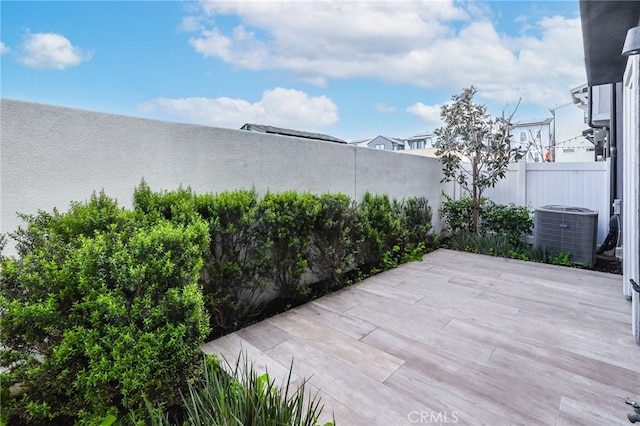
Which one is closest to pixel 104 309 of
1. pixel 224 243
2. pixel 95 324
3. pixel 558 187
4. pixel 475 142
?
pixel 95 324

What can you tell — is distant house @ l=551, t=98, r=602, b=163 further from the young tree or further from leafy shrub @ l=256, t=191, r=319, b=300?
leafy shrub @ l=256, t=191, r=319, b=300

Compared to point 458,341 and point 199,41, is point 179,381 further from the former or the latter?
point 199,41

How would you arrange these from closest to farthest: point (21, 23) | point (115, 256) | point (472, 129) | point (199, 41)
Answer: point (115, 256), point (21, 23), point (199, 41), point (472, 129)

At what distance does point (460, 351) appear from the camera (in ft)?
8.23

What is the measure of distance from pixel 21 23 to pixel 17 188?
1479mm

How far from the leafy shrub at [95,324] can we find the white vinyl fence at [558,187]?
6551mm

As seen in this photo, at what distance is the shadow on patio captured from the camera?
1.90 metres

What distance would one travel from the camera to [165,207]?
2475mm

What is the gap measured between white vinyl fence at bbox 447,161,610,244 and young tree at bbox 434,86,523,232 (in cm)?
34

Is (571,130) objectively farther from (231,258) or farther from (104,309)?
(104,309)

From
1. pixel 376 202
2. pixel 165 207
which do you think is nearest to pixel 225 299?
pixel 165 207

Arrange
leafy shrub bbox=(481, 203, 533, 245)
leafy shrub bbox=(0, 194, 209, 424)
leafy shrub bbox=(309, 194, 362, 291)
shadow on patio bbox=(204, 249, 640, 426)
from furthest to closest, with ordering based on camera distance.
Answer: leafy shrub bbox=(481, 203, 533, 245)
leafy shrub bbox=(309, 194, 362, 291)
shadow on patio bbox=(204, 249, 640, 426)
leafy shrub bbox=(0, 194, 209, 424)

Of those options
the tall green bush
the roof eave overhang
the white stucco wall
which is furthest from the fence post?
the tall green bush

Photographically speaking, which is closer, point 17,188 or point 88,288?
point 88,288
